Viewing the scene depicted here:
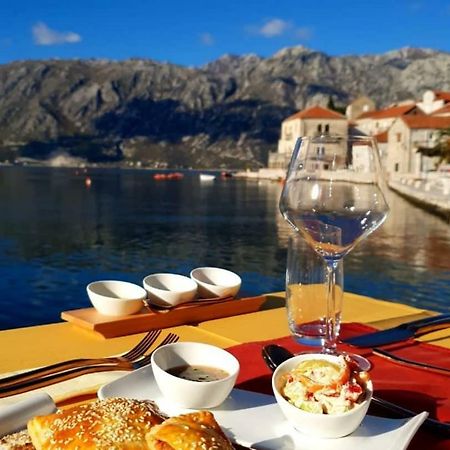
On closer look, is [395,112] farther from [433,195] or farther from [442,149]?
[433,195]

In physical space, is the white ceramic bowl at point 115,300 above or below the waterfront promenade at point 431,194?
above

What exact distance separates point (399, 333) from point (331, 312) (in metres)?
0.40

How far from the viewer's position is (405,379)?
55.8 inches

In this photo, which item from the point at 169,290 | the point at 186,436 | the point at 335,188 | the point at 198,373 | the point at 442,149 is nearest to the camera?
the point at 186,436

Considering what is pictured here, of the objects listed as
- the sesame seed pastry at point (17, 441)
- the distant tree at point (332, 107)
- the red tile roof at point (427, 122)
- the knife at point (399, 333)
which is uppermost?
the distant tree at point (332, 107)

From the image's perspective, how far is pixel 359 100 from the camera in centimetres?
8519

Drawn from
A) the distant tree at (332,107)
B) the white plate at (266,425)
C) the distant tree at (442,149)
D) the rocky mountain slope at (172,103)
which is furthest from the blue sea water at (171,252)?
the rocky mountain slope at (172,103)

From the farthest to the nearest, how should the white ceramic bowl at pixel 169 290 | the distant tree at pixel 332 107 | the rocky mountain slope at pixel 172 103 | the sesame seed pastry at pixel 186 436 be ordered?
1. the rocky mountain slope at pixel 172 103
2. the distant tree at pixel 332 107
3. the white ceramic bowl at pixel 169 290
4. the sesame seed pastry at pixel 186 436

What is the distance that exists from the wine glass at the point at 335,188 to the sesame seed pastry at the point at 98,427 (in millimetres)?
606

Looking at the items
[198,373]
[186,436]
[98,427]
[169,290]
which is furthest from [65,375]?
[169,290]

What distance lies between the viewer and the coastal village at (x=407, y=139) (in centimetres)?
3798

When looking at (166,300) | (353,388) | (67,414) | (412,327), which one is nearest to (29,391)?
(67,414)

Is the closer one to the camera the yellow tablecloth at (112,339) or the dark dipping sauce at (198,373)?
the dark dipping sauce at (198,373)

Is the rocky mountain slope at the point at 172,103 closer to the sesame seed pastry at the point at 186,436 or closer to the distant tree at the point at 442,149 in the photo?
the distant tree at the point at 442,149
